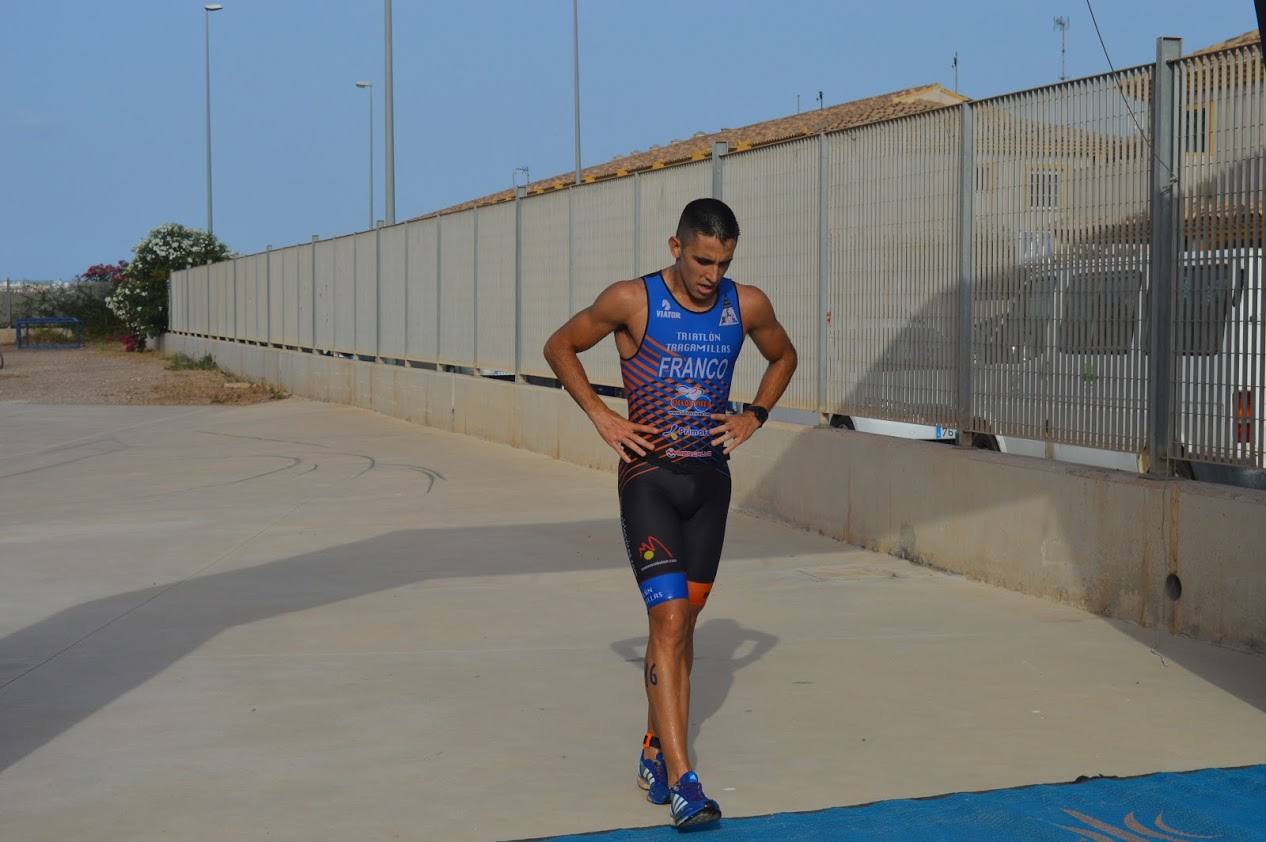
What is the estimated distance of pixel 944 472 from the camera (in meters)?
9.90

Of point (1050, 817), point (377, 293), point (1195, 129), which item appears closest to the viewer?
point (1050, 817)

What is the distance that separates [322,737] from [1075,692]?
9.59 feet

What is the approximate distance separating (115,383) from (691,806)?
32.8 metres

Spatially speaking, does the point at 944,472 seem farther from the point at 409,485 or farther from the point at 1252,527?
the point at 409,485

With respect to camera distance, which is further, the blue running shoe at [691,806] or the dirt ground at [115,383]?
the dirt ground at [115,383]

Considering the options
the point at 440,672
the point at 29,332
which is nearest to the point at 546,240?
the point at 440,672

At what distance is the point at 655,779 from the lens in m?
5.41

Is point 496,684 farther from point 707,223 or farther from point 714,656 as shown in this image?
point 707,223

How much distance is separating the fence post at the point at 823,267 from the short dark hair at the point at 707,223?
632cm

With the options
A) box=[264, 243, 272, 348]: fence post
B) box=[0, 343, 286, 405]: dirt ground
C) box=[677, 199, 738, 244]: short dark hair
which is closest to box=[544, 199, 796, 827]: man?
box=[677, 199, 738, 244]: short dark hair

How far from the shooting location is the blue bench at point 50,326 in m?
63.8

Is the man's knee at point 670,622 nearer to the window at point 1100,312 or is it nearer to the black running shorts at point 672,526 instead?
the black running shorts at point 672,526

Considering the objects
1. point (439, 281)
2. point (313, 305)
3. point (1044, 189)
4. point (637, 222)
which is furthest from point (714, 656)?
point (313, 305)

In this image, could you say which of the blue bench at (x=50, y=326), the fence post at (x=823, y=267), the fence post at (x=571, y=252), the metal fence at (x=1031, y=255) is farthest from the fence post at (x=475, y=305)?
the blue bench at (x=50, y=326)
